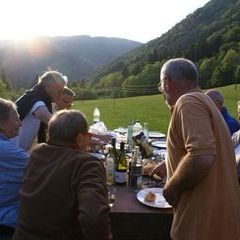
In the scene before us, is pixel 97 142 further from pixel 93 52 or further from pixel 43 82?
pixel 93 52

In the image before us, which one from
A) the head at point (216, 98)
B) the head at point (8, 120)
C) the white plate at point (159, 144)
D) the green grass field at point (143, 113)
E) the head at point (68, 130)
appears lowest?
the green grass field at point (143, 113)

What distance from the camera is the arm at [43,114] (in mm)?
4121

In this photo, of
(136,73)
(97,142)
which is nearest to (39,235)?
(97,142)

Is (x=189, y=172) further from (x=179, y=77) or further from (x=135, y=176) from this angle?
(x=135, y=176)

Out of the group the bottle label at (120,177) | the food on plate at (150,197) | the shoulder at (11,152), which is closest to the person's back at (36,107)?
the bottle label at (120,177)

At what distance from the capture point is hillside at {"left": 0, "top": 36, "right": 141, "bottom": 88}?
80000 mm

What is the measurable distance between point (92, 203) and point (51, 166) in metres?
0.35

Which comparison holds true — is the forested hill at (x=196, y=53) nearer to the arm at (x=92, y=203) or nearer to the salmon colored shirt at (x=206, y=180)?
the salmon colored shirt at (x=206, y=180)

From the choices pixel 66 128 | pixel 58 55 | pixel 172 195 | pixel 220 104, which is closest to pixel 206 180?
pixel 172 195

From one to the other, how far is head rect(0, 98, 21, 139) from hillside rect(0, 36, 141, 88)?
5744 centimetres

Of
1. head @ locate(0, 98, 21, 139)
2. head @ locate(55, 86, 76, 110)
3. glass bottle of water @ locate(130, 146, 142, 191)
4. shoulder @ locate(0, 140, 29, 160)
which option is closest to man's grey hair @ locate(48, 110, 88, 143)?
shoulder @ locate(0, 140, 29, 160)

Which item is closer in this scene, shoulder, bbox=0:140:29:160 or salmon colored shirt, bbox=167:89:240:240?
salmon colored shirt, bbox=167:89:240:240

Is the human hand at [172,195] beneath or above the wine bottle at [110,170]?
above

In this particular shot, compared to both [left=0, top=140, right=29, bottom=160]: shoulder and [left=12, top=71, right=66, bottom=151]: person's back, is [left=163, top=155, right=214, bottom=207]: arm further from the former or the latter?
[left=12, top=71, right=66, bottom=151]: person's back
